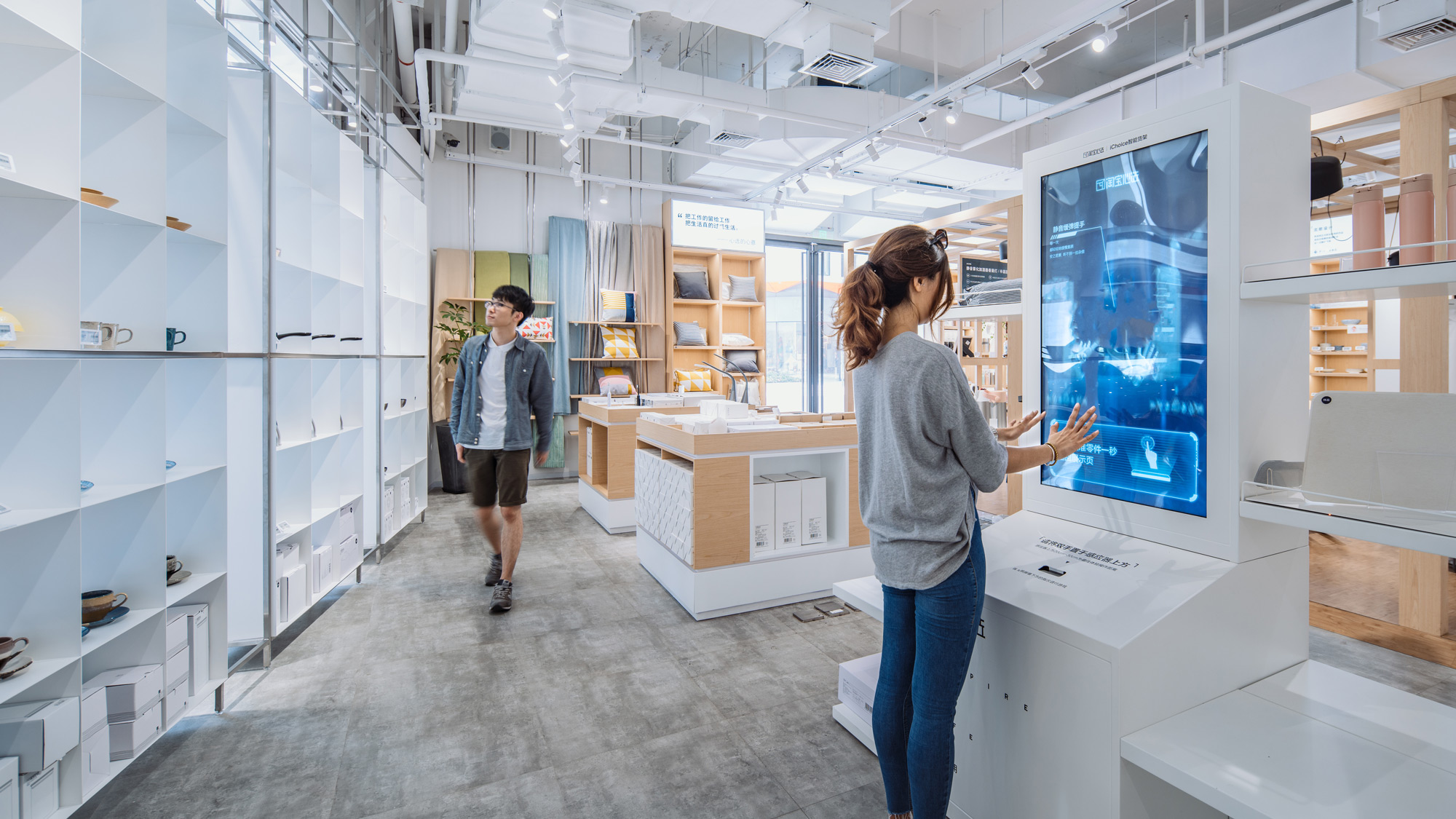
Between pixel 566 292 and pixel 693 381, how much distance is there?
5.55 ft

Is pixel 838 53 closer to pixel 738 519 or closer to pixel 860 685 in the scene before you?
pixel 738 519

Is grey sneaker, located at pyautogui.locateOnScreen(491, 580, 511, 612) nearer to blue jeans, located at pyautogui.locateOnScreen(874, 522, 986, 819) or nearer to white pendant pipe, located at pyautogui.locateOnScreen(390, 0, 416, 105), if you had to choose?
blue jeans, located at pyautogui.locateOnScreen(874, 522, 986, 819)

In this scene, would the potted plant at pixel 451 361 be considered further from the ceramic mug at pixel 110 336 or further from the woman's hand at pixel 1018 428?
the woman's hand at pixel 1018 428

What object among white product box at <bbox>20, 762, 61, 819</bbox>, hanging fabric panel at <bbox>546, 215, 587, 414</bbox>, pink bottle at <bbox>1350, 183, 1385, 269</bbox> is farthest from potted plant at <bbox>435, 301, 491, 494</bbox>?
pink bottle at <bbox>1350, 183, 1385, 269</bbox>

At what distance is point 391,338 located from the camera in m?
4.89

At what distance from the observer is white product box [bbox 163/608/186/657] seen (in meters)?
2.15

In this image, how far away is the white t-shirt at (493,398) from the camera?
356 centimetres

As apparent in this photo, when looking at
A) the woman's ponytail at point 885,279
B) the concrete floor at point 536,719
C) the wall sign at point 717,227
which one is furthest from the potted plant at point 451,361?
the woman's ponytail at point 885,279

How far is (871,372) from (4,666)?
7.11ft

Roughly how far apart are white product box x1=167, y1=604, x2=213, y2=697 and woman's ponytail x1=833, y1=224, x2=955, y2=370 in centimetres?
240

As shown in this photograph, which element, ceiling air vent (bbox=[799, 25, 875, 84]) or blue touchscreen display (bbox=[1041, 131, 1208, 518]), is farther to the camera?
ceiling air vent (bbox=[799, 25, 875, 84])

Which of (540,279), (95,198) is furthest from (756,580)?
(540,279)

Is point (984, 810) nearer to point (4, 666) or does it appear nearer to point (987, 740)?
point (987, 740)

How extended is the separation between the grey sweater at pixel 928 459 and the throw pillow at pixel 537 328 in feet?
18.7
